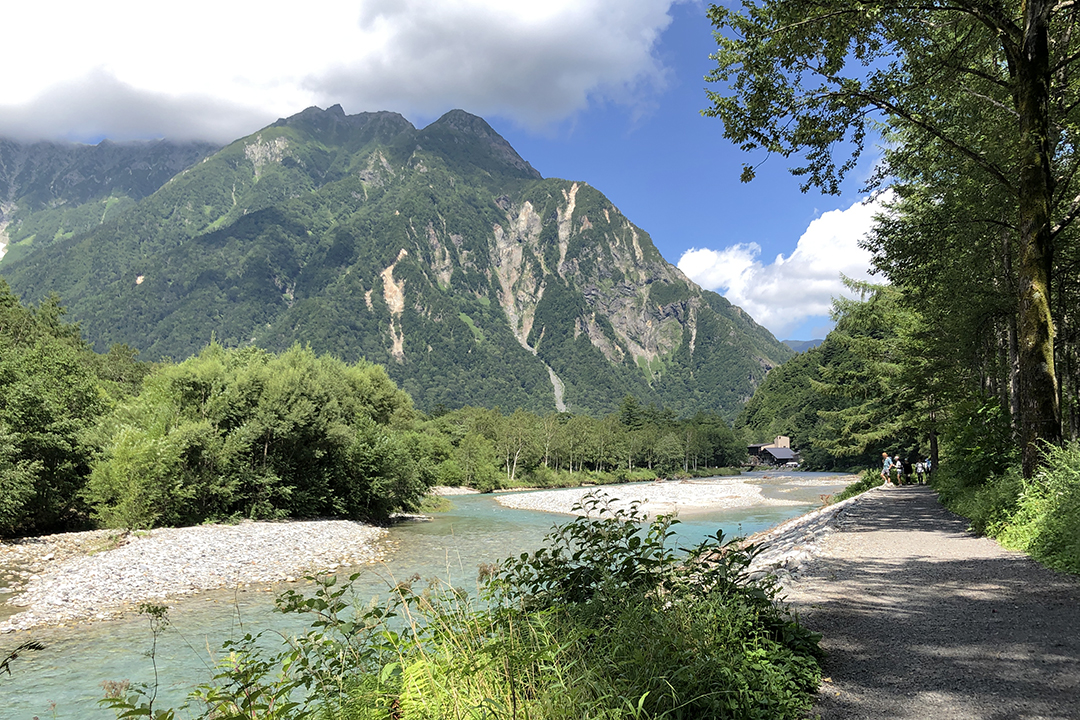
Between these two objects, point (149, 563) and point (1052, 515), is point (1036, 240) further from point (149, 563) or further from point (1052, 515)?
point (149, 563)

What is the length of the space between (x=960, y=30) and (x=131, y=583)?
22146 mm

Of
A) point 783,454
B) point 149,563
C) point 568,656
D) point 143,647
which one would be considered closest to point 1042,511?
point 568,656

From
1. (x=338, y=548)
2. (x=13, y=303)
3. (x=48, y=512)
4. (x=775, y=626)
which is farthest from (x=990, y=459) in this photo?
(x=13, y=303)

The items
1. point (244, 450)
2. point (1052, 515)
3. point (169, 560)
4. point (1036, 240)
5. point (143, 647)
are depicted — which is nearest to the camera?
point (1052, 515)

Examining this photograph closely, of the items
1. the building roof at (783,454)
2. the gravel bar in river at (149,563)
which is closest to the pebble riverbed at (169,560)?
the gravel bar in river at (149,563)

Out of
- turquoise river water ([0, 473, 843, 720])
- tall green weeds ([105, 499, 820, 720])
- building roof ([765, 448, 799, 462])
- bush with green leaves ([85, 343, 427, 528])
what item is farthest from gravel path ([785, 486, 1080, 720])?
building roof ([765, 448, 799, 462])

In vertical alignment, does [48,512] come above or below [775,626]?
below

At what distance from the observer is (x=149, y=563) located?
1606cm

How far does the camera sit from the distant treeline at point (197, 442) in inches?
814

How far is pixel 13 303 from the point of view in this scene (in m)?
45.5

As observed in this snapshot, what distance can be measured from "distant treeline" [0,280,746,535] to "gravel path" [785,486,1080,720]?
23.1 m

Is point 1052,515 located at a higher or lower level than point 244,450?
higher

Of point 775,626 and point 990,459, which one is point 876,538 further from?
point 775,626

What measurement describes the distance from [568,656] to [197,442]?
81.3 feet
